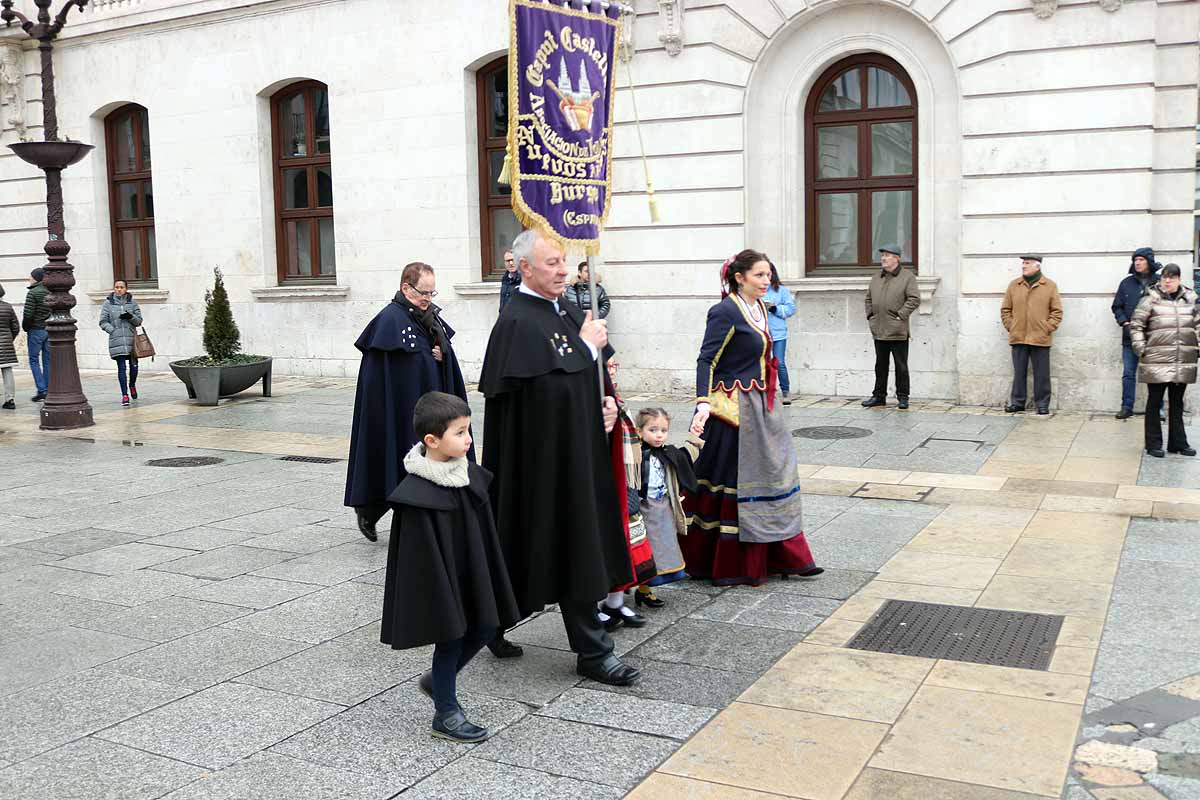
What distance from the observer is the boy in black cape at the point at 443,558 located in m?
4.53

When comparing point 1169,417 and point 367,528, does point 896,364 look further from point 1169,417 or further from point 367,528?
point 367,528

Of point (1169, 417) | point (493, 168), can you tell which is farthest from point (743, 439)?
point (493, 168)

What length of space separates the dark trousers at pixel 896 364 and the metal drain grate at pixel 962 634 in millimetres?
8061

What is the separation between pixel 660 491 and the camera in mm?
6367

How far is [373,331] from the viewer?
786 centimetres

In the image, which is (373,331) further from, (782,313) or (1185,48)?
(1185,48)

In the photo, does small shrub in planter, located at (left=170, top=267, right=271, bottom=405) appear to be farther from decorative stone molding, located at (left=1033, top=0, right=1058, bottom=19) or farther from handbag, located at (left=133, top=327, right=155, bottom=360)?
decorative stone molding, located at (left=1033, top=0, right=1058, bottom=19)

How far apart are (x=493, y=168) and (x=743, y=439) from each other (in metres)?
11.8

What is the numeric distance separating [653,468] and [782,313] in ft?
27.2

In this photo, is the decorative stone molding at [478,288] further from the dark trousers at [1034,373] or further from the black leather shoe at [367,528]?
the black leather shoe at [367,528]

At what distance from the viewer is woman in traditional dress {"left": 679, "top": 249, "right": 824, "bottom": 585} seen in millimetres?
6758

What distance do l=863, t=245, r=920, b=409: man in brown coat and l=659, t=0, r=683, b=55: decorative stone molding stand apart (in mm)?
3761

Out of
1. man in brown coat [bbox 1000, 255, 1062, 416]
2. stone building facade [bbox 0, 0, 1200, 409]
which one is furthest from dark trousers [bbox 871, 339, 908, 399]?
man in brown coat [bbox 1000, 255, 1062, 416]

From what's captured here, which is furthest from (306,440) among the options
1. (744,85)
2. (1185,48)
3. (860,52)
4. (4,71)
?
(4,71)
